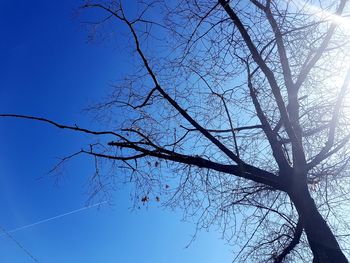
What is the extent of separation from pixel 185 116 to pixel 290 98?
1526 mm

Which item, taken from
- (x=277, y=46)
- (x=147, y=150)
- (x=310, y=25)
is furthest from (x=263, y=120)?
(x=147, y=150)

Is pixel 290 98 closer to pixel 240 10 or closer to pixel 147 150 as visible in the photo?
pixel 240 10

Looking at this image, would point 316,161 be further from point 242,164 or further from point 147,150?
point 147,150

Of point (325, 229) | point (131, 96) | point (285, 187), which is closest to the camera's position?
point (325, 229)

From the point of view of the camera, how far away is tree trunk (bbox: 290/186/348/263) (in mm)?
4203

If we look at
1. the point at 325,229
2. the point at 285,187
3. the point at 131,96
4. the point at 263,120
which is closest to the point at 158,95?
the point at 131,96

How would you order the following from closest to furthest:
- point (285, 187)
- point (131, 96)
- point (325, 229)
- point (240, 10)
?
1. point (325, 229)
2. point (285, 187)
3. point (240, 10)
4. point (131, 96)

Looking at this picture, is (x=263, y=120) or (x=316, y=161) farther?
(x=263, y=120)

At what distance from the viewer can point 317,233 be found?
14.5 ft

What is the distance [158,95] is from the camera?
5793 millimetres

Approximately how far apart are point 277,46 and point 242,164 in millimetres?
1813

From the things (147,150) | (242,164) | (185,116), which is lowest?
(242,164)

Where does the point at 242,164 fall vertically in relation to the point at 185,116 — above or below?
below

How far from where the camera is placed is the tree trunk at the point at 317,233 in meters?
4.20
